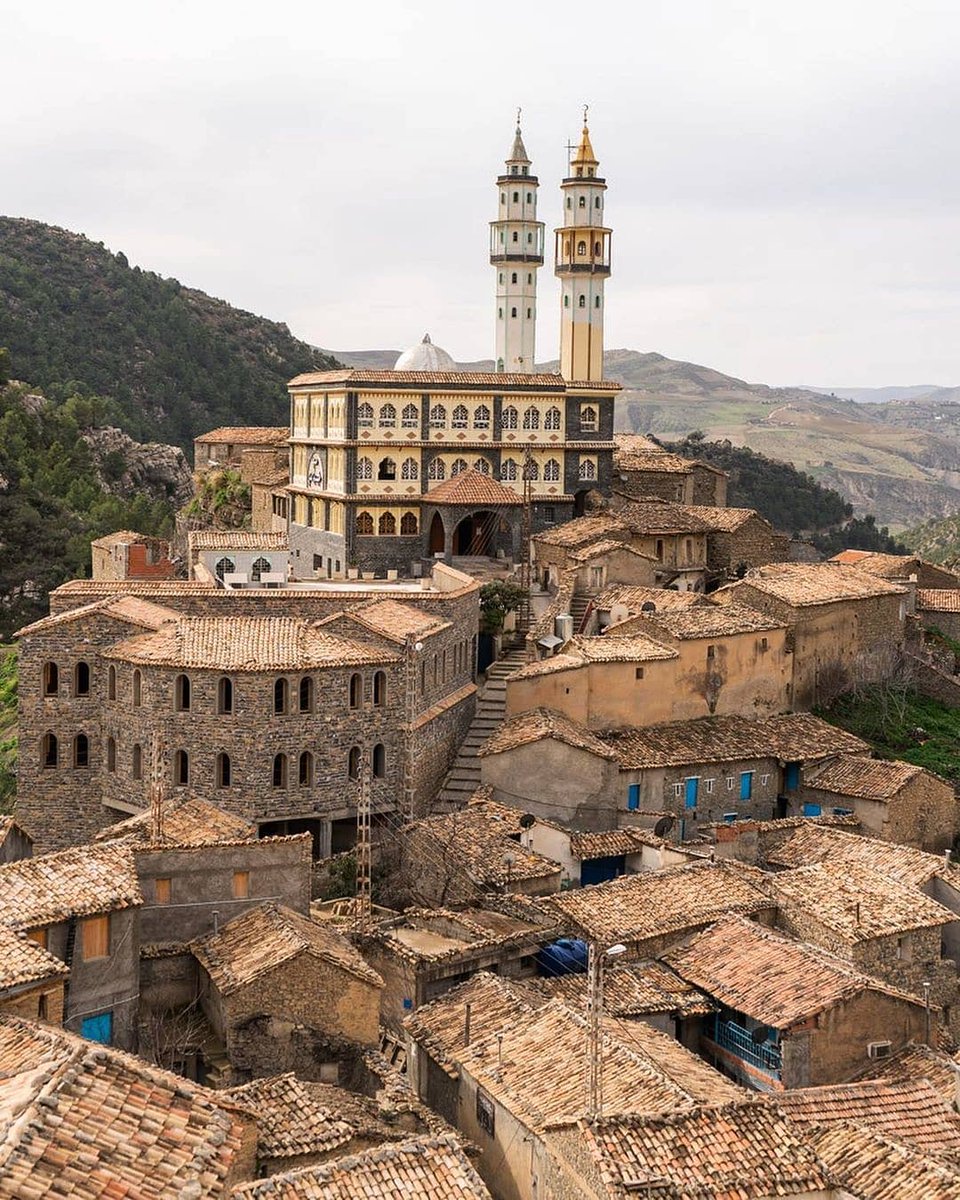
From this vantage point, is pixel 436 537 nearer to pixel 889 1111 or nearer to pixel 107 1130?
pixel 889 1111

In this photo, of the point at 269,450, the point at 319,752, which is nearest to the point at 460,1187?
the point at 319,752

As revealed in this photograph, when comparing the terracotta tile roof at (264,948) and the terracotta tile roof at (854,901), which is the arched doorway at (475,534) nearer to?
the terracotta tile roof at (854,901)

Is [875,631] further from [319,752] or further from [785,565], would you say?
[319,752]

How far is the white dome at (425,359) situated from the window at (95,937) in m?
38.7

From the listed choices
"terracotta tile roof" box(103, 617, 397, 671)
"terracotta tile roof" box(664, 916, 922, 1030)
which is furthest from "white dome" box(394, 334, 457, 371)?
"terracotta tile roof" box(664, 916, 922, 1030)

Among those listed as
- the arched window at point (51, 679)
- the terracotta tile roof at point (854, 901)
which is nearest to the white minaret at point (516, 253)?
the arched window at point (51, 679)

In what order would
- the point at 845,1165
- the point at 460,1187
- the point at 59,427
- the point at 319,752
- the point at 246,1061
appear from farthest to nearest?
the point at 59,427 < the point at 319,752 < the point at 246,1061 < the point at 845,1165 < the point at 460,1187

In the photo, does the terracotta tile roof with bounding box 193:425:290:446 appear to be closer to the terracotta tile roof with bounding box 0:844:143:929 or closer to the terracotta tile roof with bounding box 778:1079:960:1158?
the terracotta tile roof with bounding box 0:844:143:929

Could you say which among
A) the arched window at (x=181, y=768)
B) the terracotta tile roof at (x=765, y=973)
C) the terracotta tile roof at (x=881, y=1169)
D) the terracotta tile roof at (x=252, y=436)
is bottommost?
the terracotta tile roof at (x=881, y=1169)

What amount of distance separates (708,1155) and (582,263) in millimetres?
47128

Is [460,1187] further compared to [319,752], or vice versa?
[319,752]

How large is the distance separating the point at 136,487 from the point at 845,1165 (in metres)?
75.3

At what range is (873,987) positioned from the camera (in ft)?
85.7

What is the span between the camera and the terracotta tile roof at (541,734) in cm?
3728
